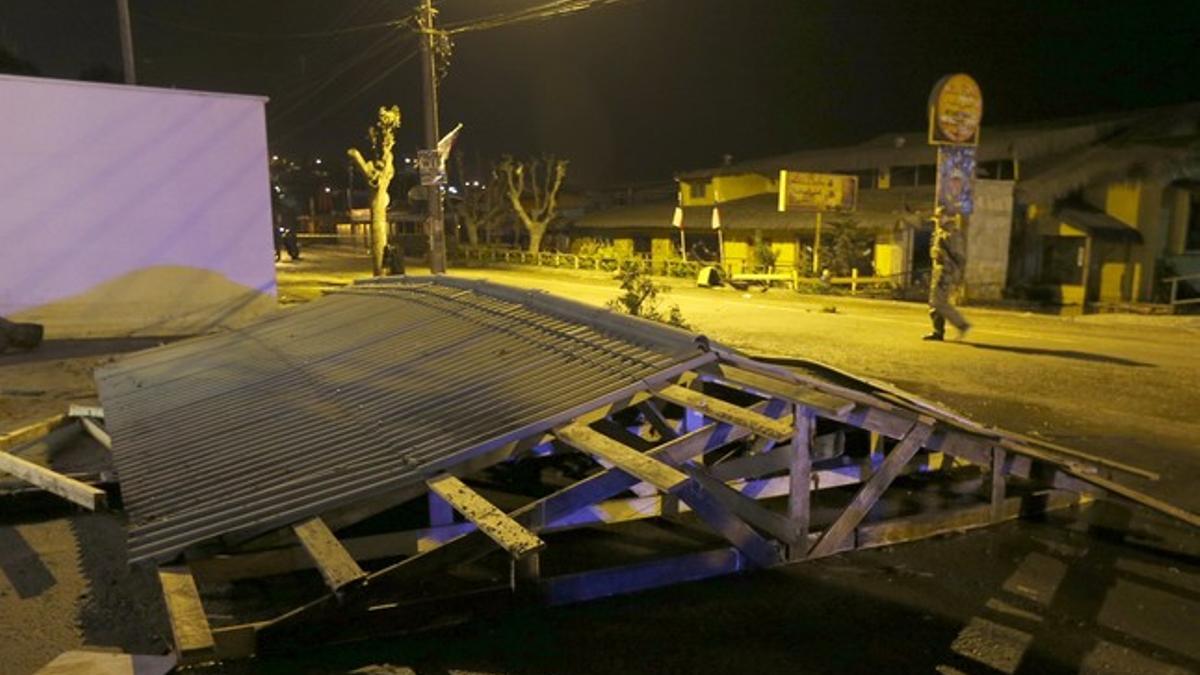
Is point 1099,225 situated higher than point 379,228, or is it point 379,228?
point 1099,225

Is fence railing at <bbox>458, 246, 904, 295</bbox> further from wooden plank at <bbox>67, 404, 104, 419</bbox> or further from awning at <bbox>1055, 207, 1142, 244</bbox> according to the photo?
wooden plank at <bbox>67, 404, 104, 419</bbox>

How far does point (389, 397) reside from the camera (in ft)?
21.1

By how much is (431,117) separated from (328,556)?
18634 millimetres

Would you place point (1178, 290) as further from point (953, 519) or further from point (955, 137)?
point (953, 519)

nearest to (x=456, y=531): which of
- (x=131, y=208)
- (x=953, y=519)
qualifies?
(x=953, y=519)

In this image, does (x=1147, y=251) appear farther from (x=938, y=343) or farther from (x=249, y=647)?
(x=249, y=647)

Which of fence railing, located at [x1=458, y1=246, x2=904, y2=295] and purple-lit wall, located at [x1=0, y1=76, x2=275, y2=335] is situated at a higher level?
purple-lit wall, located at [x1=0, y1=76, x2=275, y2=335]

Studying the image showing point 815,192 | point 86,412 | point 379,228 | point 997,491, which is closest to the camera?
point 997,491

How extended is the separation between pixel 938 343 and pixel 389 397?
12706 mm

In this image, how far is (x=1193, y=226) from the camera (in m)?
26.4

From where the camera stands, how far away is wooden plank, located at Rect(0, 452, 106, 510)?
600cm

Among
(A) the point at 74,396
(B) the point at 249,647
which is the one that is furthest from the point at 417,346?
(A) the point at 74,396

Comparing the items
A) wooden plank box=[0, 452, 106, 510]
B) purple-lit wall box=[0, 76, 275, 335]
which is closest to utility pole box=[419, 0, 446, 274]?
purple-lit wall box=[0, 76, 275, 335]

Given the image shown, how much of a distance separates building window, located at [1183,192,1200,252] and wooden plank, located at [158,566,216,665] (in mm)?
30678
